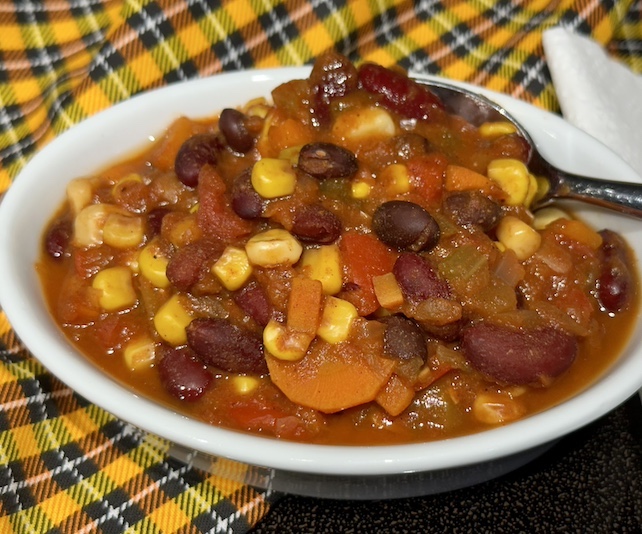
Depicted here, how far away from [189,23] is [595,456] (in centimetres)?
266

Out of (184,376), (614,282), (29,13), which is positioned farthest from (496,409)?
(29,13)

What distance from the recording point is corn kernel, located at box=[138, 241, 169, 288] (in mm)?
2242

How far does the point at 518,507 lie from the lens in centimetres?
214

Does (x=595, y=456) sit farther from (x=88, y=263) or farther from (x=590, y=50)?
(x=590, y=50)

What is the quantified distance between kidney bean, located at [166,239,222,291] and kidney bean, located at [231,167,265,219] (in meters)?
0.16

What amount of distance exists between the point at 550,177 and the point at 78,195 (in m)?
1.81

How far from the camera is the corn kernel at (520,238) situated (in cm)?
226

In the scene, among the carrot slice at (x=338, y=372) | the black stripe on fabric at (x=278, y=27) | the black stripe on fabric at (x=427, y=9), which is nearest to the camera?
the carrot slice at (x=338, y=372)

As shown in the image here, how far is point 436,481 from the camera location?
192 cm

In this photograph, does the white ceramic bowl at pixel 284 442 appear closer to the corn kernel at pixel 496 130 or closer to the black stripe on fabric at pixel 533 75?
the corn kernel at pixel 496 130

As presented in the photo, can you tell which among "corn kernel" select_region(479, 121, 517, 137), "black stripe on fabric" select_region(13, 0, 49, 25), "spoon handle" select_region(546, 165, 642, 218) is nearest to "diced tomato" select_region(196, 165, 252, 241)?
"corn kernel" select_region(479, 121, 517, 137)

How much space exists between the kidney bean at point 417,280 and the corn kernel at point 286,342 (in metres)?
0.32

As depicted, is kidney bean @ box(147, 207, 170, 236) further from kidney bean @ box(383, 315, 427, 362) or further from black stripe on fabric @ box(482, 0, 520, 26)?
black stripe on fabric @ box(482, 0, 520, 26)

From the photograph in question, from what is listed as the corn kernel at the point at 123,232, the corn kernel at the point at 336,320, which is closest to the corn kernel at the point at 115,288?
the corn kernel at the point at 123,232
